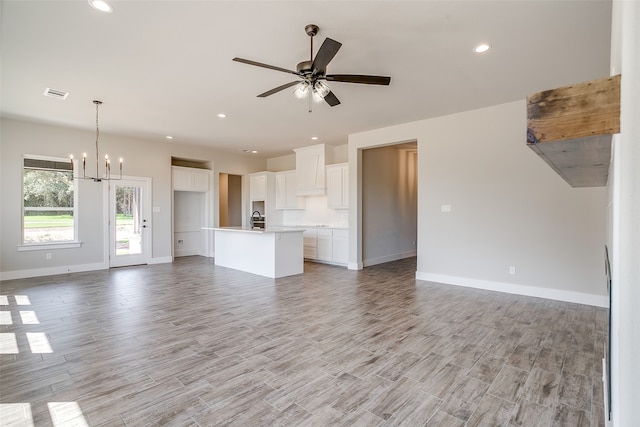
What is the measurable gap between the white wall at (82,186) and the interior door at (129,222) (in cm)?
18

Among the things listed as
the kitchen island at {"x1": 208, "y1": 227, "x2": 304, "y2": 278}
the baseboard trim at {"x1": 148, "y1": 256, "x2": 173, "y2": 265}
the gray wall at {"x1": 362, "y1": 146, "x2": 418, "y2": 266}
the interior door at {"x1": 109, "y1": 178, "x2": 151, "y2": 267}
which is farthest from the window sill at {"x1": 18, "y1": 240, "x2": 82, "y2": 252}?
the gray wall at {"x1": 362, "y1": 146, "x2": 418, "y2": 266}

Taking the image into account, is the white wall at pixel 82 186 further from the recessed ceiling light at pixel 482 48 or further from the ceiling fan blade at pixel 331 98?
the recessed ceiling light at pixel 482 48

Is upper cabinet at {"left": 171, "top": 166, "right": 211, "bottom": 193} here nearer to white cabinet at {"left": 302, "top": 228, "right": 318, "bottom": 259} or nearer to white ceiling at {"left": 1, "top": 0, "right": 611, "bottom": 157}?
white ceiling at {"left": 1, "top": 0, "right": 611, "bottom": 157}

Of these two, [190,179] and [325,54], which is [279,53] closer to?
[325,54]

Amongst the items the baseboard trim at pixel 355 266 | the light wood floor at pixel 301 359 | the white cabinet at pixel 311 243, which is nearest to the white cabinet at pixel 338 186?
the white cabinet at pixel 311 243

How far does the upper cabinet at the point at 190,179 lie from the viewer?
8.20 m

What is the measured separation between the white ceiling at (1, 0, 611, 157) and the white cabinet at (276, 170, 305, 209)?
3.49m

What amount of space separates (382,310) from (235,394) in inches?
91.8

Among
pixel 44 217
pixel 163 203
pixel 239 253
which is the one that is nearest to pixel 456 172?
pixel 239 253

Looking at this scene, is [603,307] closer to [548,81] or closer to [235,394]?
[548,81]

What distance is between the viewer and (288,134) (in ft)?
22.9

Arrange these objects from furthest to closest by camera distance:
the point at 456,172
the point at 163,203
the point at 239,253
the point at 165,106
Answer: the point at 163,203 → the point at 239,253 → the point at 456,172 → the point at 165,106

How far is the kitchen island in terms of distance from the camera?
6.02 m

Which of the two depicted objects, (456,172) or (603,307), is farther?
(456,172)
